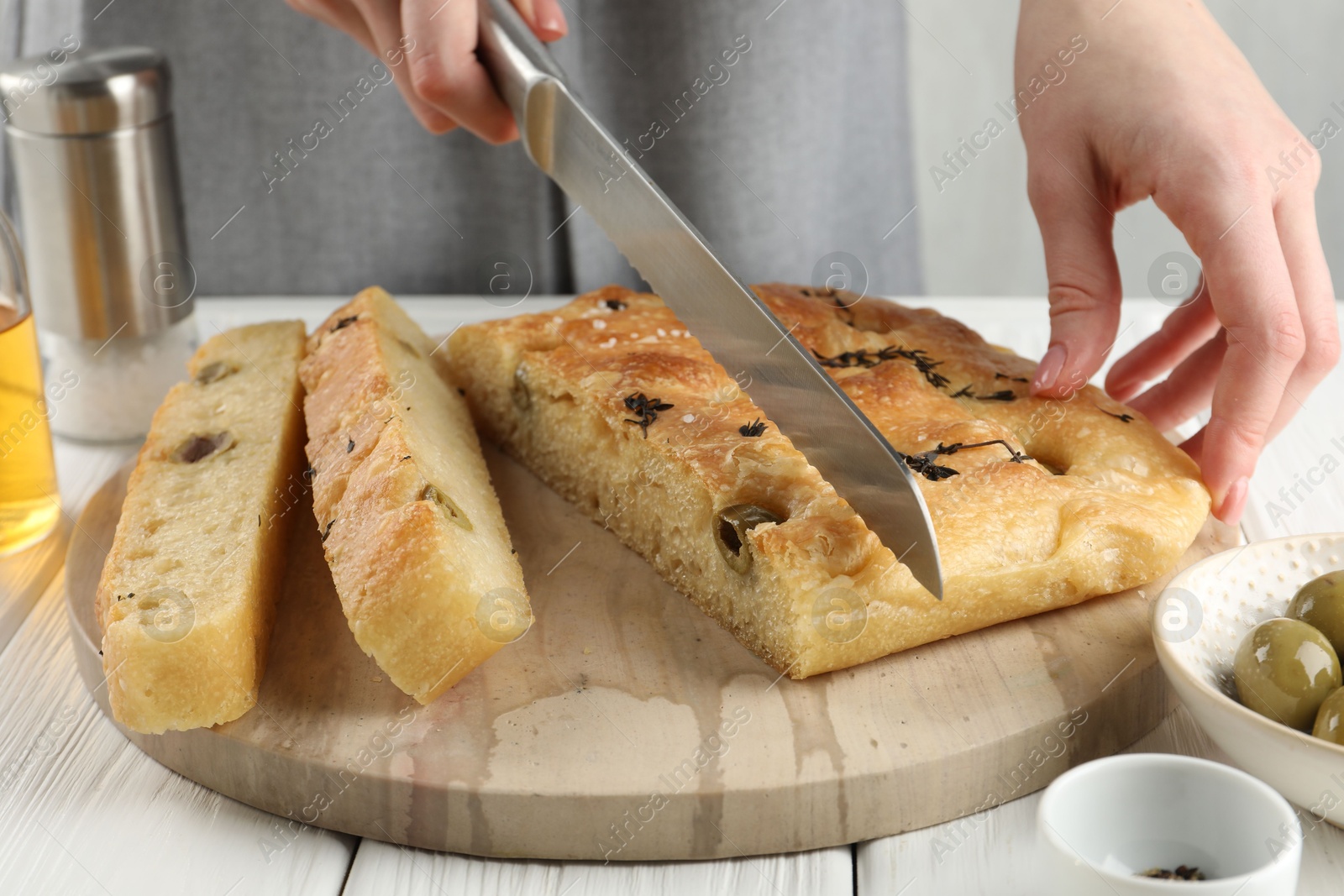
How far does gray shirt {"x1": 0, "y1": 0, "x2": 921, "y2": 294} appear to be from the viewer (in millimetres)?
3404

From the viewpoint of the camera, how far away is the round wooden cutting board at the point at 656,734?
5.44ft

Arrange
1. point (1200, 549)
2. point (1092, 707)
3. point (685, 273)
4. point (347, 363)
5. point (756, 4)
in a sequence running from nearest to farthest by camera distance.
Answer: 1. point (1092, 707)
2. point (685, 273)
3. point (1200, 549)
4. point (347, 363)
5. point (756, 4)

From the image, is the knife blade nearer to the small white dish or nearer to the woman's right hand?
the woman's right hand

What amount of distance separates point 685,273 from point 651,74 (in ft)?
5.29

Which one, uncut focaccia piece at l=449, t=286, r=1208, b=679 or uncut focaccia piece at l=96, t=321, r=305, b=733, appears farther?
uncut focaccia piece at l=449, t=286, r=1208, b=679

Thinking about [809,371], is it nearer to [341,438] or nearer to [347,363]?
[341,438]

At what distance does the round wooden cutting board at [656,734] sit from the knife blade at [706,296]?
0.24m

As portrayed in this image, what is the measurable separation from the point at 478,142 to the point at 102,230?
1.14 metres

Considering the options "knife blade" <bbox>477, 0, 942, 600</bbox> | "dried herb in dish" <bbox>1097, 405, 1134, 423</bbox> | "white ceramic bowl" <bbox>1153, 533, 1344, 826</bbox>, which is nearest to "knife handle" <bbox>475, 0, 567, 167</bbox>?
"knife blade" <bbox>477, 0, 942, 600</bbox>

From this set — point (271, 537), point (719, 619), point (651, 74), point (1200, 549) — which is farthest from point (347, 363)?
point (1200, 549)

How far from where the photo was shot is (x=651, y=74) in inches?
137

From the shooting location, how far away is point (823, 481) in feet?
6.73

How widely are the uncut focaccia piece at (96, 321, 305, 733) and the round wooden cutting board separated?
91 mm

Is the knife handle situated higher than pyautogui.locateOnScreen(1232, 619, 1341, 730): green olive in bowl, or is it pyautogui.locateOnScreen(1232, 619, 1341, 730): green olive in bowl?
the knife handle
